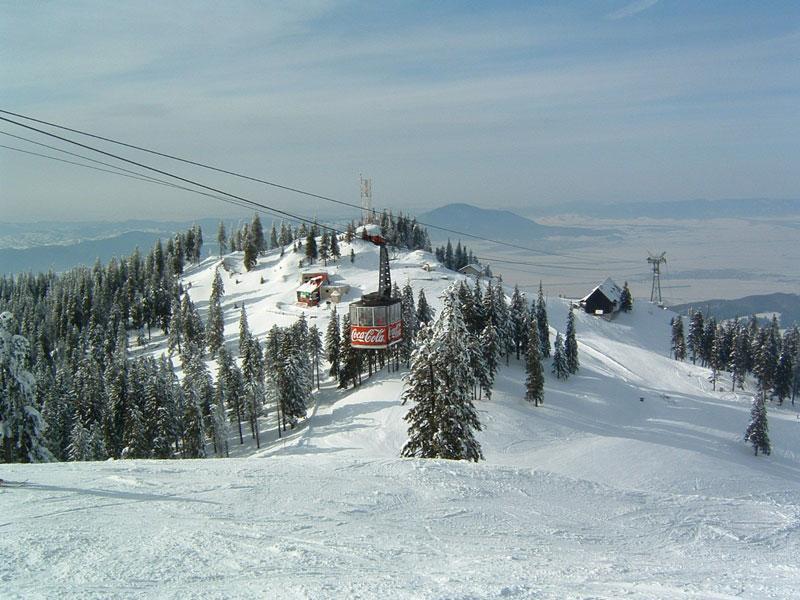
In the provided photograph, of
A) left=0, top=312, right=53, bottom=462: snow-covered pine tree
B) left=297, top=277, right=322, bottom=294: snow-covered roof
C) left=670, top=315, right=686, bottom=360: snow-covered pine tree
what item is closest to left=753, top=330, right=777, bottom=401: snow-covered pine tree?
left=670, top=315, right=686, bottom=360: snow-covered pine tree

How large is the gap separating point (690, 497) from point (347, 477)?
10546mm

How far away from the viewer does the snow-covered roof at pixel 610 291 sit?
120069 millimetres

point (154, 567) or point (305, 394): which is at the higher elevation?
point (154, 567)

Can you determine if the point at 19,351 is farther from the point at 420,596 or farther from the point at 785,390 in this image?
the point at 785,390

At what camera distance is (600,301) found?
119m

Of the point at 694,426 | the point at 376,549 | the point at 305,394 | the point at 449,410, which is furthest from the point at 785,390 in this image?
the point at 376,549

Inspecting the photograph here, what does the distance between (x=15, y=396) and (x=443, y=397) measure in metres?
19.2

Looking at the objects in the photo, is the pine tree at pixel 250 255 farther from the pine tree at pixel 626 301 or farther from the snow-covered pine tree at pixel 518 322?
the pine tree at pixel 626 301

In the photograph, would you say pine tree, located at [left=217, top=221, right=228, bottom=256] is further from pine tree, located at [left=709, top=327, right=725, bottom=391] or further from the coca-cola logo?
the coca-cola logo

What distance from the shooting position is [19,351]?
2689 cm

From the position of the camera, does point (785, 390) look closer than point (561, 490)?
No

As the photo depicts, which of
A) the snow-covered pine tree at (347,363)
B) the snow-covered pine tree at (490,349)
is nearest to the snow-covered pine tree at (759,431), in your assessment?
the snow-covered pine tree at (490,349)

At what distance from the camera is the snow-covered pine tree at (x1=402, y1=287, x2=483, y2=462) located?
89.9ft

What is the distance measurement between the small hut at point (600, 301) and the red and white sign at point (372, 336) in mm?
99043
